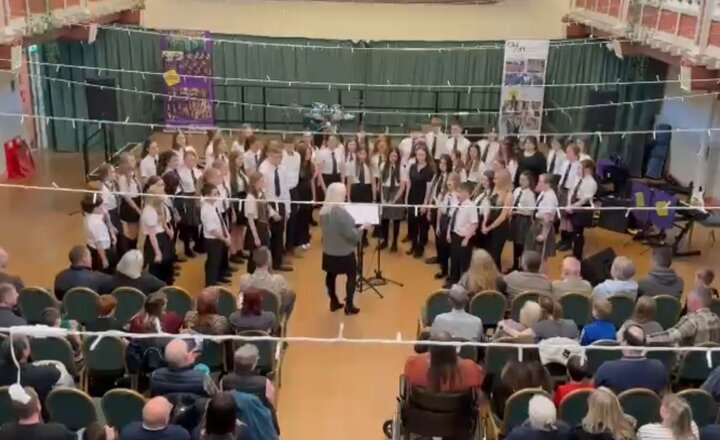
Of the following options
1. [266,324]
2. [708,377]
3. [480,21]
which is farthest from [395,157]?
[480,21]

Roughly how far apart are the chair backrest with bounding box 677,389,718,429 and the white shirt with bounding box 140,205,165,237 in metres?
5.19

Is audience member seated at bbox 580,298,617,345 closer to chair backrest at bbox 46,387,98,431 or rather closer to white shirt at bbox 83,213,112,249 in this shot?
chair backrest at bbox 46,387,98,431

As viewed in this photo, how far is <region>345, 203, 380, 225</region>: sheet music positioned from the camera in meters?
7.97

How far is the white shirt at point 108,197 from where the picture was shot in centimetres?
831

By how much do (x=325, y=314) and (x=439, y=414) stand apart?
3337mm

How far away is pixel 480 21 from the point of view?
1585 centimetres

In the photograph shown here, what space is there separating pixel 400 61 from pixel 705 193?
21.2 feet

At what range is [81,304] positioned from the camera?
6570 mm

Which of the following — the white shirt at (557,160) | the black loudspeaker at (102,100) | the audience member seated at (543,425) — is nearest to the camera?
the audience member seated at (543,425)

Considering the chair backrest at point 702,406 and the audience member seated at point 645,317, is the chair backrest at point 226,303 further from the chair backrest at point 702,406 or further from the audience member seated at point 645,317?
the chair backrest at point 702,406

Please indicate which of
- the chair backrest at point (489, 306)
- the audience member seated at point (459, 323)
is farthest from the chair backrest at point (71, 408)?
the chair backrest at point (489, 306)

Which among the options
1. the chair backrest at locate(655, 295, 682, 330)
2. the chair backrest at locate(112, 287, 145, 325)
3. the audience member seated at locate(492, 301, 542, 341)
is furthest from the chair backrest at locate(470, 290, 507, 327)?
the chair backrest at locate(112, 287, 145, 325)

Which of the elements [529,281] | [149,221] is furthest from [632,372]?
[149,221]

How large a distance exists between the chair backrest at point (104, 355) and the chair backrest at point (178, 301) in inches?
34.1
